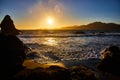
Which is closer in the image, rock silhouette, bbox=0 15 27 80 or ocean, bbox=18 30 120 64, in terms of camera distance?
rock silhouette, bbox=0 15 27 80

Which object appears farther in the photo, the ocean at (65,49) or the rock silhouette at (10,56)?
the ocean at (65,49)

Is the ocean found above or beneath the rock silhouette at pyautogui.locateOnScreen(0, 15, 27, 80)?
beneath

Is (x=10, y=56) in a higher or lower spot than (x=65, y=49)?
higher

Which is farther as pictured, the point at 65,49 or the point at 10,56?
the point at 65,49

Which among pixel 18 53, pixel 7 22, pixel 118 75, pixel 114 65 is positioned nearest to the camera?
pixel 18 53

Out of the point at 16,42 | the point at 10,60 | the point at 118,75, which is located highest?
the point at 16,42

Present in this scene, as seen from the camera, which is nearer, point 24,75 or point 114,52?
point 24,75

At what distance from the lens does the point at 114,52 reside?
41.9ft

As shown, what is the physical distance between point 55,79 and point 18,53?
332 centimetres

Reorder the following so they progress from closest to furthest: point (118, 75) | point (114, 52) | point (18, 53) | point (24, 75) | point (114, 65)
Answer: point (24, 75) < point (18, 53) < point (118, 75) < point (114, 65) < point (114, 52)

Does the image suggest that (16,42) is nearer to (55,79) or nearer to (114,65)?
(55,79)

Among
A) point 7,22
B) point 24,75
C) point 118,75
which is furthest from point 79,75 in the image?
point 7,22

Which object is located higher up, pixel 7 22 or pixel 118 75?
pixel 7 22

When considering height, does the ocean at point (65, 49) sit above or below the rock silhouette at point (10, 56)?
below
